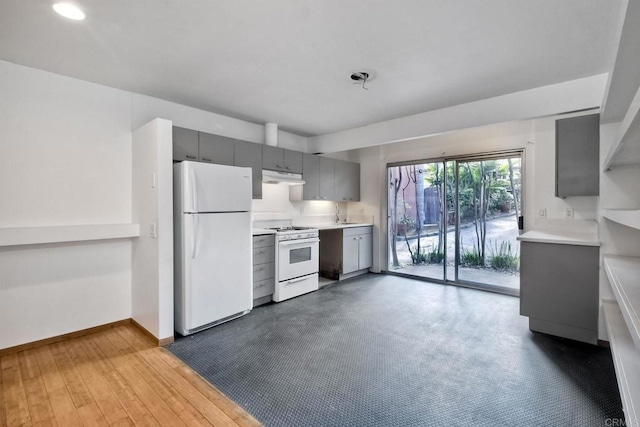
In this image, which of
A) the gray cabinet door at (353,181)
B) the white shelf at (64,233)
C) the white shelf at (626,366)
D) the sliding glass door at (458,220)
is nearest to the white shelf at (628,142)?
the white shelf at (626,366)

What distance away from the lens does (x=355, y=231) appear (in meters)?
5.01

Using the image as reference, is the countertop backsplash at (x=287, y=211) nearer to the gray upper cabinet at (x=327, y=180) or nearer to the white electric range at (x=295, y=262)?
the gray upper cabinet at (x=327, y=180)

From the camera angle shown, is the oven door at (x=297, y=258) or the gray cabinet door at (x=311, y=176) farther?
the gray cabinet door at (x=311, y=176)

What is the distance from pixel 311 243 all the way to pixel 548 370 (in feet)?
9.22

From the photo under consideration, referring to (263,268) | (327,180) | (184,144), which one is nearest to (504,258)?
(327,180)

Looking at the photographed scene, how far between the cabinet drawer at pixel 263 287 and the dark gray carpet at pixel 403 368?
0.19 m

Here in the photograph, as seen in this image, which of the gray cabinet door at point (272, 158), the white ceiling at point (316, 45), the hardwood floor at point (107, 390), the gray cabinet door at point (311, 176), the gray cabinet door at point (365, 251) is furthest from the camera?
the gray cabinet door at point (365, 251)

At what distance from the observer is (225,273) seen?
10.1ft

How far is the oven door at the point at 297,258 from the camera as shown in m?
3.80

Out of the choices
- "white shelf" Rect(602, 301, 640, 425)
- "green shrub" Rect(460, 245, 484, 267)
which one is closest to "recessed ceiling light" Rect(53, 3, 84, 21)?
"white shelf" Rect(602, 301, 640, 425)

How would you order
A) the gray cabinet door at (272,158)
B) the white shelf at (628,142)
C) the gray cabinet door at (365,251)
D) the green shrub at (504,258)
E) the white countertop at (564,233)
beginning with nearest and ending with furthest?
the white shelf at (628,142) → the white countertop at (564,233) → the gray cabinet door at (272,158) → the green shrub at (504,258) → the gray cabinet door at (365,251)

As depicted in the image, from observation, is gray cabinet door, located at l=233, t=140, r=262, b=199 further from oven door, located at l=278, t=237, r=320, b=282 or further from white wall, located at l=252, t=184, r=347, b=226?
oven door, located at l=278, t=237, r=320, b=282

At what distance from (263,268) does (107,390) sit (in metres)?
1.91

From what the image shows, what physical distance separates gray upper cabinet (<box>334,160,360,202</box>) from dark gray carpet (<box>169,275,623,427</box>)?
226cm
